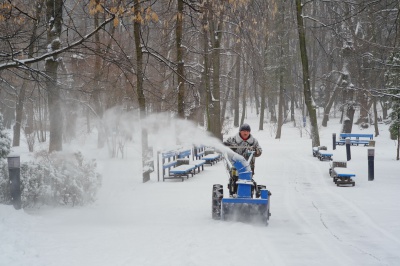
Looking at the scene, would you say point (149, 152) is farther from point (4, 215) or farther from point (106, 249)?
point (106, 249)

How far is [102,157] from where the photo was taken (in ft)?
82.9

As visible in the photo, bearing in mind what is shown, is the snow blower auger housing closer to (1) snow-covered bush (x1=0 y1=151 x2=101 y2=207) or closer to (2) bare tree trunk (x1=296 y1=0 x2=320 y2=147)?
(1) snow-covered bush (x1=0 y1=151 x2=101 y2=207)

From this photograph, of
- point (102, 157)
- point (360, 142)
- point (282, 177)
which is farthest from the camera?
point (360, 142)

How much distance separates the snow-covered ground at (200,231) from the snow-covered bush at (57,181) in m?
0.26

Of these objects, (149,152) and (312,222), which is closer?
(312,222)

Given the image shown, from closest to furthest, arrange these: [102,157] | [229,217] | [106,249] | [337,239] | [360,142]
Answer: [106,249] < [337,239] < [229,217] < [102,157] < [360,142]

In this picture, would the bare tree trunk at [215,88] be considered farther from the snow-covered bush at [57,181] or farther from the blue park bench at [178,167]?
the snow-covered bush at [57,181]

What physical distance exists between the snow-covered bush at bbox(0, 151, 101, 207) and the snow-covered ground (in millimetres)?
265

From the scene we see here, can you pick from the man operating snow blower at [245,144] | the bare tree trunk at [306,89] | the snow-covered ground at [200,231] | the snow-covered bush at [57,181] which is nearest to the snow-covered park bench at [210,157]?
the bare tree trunk at [306,89]

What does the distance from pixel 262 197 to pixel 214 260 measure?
2815 millimetres

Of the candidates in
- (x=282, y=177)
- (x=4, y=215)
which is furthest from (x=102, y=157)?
(x=4, y=215)

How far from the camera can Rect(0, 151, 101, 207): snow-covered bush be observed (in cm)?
929

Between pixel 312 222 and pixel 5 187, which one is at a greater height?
pixel 5 187

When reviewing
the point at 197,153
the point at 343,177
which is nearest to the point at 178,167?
the point at 197,153
